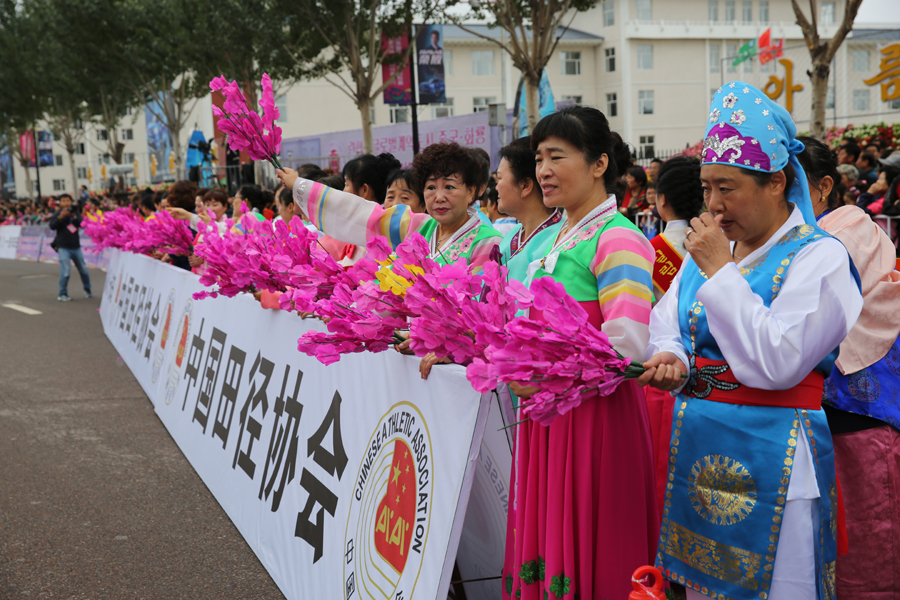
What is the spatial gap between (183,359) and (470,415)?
385cm

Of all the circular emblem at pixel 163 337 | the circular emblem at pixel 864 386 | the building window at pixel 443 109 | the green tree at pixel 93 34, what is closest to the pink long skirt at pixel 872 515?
the circular emblem at pixel 864 386

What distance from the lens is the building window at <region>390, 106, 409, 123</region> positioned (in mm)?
36903

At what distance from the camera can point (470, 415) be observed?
2.29 m

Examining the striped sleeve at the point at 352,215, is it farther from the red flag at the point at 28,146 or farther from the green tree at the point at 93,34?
the red flag at the point at 28,146

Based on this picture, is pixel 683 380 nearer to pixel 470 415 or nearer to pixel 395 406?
→ pixel 470 415

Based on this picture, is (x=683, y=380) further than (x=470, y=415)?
No

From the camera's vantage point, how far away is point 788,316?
176 cm

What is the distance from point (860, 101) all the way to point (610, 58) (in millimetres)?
12348

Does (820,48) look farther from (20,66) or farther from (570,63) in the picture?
(20,66)

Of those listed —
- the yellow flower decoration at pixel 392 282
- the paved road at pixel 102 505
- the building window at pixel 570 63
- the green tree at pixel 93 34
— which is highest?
the building window at pixel 570 63

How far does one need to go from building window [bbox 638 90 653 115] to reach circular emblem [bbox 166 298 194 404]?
117 ft

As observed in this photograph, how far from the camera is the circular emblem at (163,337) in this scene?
6418mm

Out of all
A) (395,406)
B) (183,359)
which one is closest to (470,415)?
(395,406)

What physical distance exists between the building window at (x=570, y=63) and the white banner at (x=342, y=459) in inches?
1471
